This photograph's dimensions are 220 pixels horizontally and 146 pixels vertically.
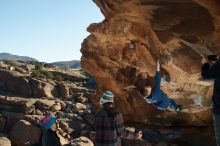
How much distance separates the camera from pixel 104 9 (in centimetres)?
1107

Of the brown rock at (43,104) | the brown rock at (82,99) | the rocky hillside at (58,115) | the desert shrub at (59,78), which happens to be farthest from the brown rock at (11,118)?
the desert shrub at (59,78)

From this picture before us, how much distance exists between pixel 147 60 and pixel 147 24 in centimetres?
204

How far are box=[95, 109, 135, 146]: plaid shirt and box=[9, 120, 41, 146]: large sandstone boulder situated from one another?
1329 centimetres

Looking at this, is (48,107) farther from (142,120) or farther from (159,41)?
(159,41)

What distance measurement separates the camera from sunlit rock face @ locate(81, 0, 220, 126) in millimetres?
9188

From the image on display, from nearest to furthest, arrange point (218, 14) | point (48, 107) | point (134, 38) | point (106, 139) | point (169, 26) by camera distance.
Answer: point (106, 139) < point (218, 14) < point (169, 26) < point (134, 38) < point (48, 107)

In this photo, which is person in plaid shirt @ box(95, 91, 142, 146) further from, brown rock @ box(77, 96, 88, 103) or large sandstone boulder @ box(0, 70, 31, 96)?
large sandstone boulder @ box(0, 70, 31, 96)

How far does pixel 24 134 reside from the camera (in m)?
20.7

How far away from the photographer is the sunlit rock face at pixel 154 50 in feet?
30.1

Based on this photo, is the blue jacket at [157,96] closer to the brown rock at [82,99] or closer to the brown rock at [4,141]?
the brown rock at [4,141]

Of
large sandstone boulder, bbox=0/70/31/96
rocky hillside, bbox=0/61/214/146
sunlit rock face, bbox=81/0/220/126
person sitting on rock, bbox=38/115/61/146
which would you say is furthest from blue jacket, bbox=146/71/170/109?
large sandstone boulder, bbox=0/70/31/96

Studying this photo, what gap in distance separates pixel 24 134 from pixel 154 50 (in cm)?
1163

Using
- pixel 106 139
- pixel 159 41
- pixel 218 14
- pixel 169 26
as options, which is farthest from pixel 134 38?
pixel 106 139

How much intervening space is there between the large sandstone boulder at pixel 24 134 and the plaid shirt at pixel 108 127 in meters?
13.3
